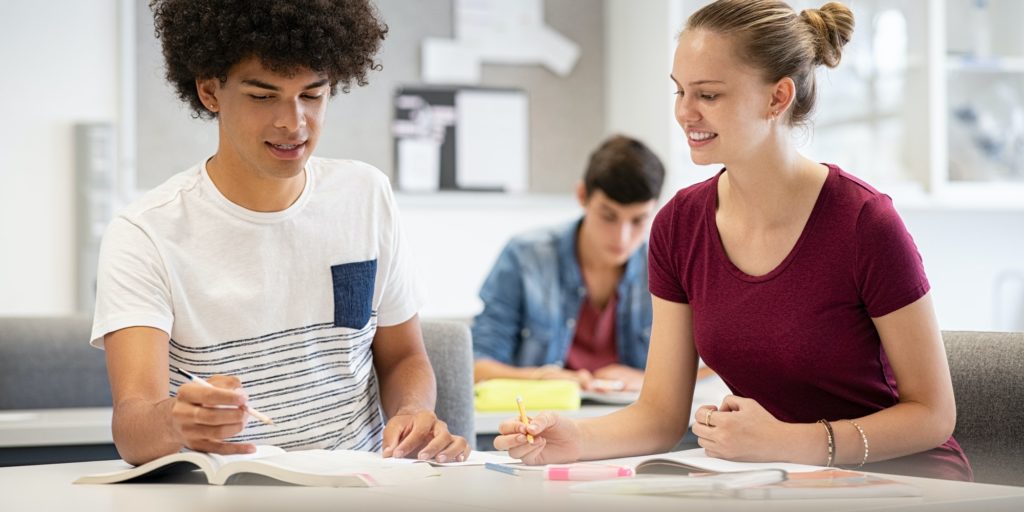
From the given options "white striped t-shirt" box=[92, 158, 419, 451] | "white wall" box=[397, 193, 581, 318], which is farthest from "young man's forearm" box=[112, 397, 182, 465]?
"white wall" box=[397, 193, 581, 318]

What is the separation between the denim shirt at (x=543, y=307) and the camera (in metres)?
2.91

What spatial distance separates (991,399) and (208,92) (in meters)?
1.11

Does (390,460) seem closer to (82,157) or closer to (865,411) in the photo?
(865,411)

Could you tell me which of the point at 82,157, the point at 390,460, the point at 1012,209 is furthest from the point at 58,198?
the point at 1012,209

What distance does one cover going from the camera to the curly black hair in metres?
1.46

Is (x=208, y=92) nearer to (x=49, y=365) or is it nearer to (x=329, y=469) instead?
(x=329, y=469)

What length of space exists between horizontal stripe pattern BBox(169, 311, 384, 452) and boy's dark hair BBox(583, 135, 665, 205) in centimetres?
126

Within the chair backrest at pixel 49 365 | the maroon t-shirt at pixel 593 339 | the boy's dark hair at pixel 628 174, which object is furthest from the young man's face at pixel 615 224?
the chair backrest at pixel 49 365

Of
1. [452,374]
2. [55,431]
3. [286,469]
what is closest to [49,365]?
[55,431]

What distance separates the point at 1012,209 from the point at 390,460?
10.1 ft

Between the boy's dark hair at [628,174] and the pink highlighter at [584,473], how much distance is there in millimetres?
1577

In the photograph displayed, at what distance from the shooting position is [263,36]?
1449mm

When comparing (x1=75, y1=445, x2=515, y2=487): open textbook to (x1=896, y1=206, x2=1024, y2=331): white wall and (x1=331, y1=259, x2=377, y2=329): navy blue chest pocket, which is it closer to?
(x1=331, y1=259, x2=377, y2=329): navy blue chest pocket

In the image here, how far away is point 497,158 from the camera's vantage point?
12.6 feet
